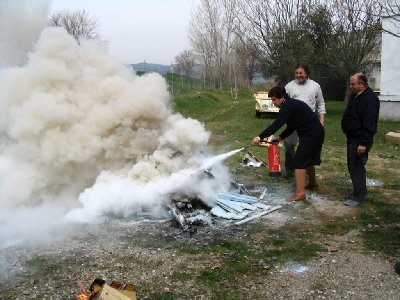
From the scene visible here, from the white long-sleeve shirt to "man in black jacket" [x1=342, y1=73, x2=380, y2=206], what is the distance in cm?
103

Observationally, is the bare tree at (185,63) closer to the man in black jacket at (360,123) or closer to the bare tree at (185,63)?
the bare tree at (185,63)

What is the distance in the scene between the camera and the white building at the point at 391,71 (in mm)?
16094

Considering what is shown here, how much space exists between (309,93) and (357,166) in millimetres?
1636

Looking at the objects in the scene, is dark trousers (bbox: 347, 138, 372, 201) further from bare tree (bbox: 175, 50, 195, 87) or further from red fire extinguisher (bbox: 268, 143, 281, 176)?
bare tree (bbox: 175, 50, 195, 87)

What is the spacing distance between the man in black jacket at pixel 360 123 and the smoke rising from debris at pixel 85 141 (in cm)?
217

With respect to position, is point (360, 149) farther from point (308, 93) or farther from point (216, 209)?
point (216, 209)

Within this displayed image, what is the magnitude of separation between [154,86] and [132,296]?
4018 millimetres

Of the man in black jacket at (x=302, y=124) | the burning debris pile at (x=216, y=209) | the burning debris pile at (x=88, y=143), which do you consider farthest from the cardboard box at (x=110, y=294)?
the man in black jacket at (x=302, y=124)

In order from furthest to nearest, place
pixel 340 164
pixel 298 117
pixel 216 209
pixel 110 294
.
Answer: pixel 340 164 < pixel 298 117 < pixel 216 209 < pixel 110 294

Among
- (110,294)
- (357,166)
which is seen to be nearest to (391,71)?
(357,166)

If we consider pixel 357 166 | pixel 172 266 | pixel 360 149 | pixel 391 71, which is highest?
pixel 391 71

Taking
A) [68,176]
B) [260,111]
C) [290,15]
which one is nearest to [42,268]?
[68,176]

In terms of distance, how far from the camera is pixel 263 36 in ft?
78.1

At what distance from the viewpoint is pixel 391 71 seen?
16.2 meters
